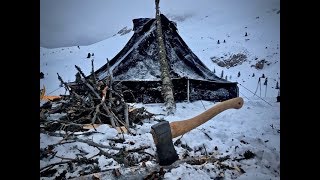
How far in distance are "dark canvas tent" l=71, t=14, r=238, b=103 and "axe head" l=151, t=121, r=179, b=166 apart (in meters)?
5.12

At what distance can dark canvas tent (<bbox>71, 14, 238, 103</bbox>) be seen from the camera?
795 centimetres

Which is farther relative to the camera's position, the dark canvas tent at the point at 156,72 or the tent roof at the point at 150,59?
the tent roof at the point at 150,59

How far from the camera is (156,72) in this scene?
8281mm

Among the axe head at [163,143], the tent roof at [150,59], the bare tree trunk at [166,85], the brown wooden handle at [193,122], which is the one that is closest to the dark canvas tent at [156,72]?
the tent roof at [150,59]

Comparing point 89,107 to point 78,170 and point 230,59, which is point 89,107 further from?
point 230,59

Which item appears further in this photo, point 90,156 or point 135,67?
point 135,67

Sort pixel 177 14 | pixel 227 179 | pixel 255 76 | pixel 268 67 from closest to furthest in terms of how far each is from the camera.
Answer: pixel 227 179 < pixel 255 76 < pixel 268 67 < pixel 177 14

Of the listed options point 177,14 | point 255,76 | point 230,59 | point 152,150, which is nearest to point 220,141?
point 152,150

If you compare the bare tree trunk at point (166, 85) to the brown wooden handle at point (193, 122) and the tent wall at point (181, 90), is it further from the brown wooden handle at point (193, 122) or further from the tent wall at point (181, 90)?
the brown wooden handle at point (193, 122)

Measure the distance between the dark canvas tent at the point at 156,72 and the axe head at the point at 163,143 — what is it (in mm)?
5120

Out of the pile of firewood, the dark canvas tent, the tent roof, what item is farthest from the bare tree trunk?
the pile of firewood

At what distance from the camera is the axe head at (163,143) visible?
88.0 inches
